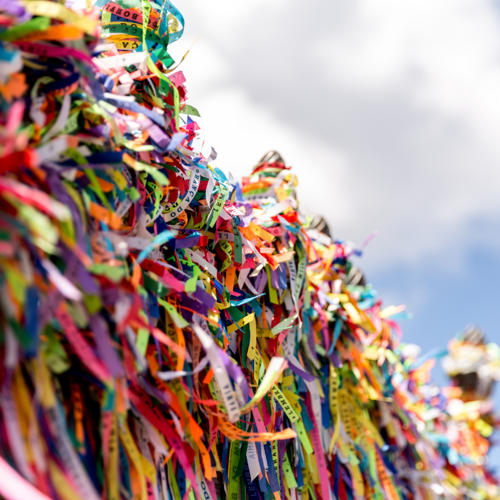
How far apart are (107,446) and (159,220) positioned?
1.21ft

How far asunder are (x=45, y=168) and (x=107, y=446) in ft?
1.08

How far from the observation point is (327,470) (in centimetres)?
117

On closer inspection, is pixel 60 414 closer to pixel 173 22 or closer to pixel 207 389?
pixel 207 389

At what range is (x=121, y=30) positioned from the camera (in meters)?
0.94

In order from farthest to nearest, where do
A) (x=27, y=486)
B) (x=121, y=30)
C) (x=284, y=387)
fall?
(x=284, y=387)
(x=121, y=30)
(x=27, y=486)

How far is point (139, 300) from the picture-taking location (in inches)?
23.0

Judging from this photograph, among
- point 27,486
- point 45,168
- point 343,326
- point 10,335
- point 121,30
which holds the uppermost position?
point 121,30

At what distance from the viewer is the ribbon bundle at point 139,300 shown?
19.8 inches

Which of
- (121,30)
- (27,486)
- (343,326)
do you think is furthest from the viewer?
(343,326)

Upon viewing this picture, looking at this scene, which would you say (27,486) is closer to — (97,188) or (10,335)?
(10,335)

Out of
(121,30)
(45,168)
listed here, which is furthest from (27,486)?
(121,30)

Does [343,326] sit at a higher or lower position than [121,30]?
lower

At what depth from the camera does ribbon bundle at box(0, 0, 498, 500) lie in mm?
504

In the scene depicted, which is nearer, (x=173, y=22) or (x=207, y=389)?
(x=207, y=389)
